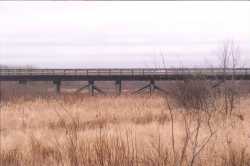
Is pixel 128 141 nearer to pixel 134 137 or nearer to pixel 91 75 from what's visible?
pixel 134 137

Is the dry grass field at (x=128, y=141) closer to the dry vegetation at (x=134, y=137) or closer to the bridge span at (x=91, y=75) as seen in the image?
the dry vegetation at (x=134, y=137)

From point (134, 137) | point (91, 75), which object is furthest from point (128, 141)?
point (91, 75)

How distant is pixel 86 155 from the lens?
6.71 metres

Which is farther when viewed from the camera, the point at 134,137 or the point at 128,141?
the point at 134,137

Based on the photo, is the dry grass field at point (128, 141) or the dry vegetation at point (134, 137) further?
the dry vegetation at point (134, 137)

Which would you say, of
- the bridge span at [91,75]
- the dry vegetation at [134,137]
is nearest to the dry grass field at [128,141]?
the dry vegetation at [134,137]

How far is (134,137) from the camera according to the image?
35.5 ft

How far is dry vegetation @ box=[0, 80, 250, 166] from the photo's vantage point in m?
6.40

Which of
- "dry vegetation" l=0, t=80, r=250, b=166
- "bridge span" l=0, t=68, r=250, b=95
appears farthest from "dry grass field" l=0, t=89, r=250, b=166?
"bridge span" l=0, t=68, r=250, b=95

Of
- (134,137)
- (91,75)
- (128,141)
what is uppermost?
(128,141)

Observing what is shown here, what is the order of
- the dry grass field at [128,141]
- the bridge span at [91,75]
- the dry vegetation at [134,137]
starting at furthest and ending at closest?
the bridge span at [91,75] < the dry vegetation at [134,137] < the dry grass field at [128,141]

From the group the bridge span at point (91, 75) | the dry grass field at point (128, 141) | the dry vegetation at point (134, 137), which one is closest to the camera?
the dry grass field at point (128, 141)

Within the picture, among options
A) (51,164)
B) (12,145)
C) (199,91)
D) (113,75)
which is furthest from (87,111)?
(113,75)

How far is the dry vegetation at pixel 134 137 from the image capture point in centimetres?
640
